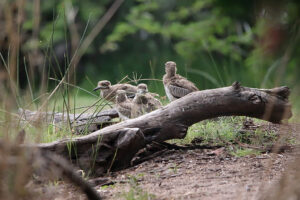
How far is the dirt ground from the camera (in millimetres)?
3805

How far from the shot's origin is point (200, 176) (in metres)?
4.43

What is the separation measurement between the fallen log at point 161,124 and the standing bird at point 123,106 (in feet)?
4.87

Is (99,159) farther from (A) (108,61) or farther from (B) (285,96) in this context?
(A) (108,61)

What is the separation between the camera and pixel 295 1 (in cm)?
338

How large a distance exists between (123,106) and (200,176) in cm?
259

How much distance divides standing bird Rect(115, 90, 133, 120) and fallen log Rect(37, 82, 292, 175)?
1.48 metres

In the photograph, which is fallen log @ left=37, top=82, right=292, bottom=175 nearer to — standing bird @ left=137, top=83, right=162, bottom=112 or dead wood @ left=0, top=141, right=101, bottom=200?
dead wood @ left=0, top=141, right=101, bottom=200

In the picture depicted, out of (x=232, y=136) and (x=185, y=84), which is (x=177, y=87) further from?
(x=232, y=136)

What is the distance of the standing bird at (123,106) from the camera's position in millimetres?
6660

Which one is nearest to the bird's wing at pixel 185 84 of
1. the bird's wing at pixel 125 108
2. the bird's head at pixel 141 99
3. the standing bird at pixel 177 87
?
the standing bird at pixel 177 87

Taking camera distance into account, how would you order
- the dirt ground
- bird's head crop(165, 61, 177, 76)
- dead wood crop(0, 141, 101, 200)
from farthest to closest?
bird's head crop(165, 61, 177, 76), the dirt ground, dead wood crop(0, 141, 101, 200)

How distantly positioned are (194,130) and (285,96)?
4.16 ft

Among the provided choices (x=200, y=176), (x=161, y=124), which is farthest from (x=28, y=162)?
(x=161, y=124)

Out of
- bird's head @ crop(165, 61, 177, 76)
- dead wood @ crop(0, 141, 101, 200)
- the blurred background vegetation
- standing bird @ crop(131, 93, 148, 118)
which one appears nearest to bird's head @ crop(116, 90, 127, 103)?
standing bird @ crop(131, 93, 148, 118)
